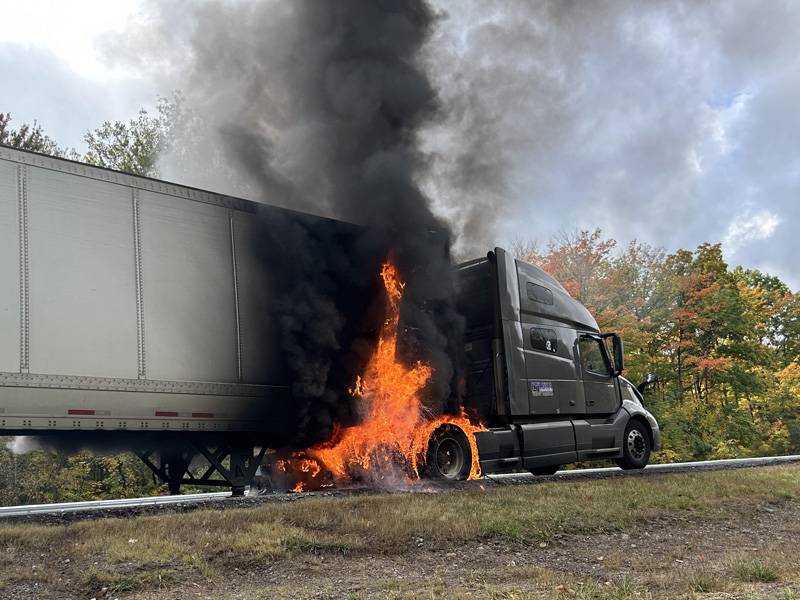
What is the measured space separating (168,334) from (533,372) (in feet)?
20.7

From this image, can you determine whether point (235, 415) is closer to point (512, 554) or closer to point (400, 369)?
point (400, 369)

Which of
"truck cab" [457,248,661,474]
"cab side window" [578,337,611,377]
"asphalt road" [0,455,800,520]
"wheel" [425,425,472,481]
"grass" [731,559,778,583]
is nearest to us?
"grass" [731,559,778,583]

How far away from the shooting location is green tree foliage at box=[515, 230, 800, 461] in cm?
2825

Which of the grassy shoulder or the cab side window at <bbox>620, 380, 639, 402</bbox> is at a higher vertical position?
the cab side window at <bbox>620, 380, 639, 402</bbox>

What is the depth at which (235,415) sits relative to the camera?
914cm

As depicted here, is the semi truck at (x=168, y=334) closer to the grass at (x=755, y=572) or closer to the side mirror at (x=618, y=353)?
the side mirror at (x=618, y=353)

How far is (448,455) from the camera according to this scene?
11.5m

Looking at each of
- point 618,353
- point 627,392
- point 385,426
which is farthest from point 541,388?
point 627,392

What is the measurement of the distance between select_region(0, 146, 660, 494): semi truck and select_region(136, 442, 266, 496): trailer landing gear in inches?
0.8

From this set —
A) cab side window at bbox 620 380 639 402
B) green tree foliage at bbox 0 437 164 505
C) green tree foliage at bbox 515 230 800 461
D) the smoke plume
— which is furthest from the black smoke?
green tree foliage at bbox 515 230 800 461

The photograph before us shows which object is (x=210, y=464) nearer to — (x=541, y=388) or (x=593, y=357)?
(x=541, y=388)

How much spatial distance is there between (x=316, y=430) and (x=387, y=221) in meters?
3.45

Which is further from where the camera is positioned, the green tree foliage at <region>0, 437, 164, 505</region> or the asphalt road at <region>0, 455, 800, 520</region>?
the green tree foliage at <region>0, 437, 164, 505</region>

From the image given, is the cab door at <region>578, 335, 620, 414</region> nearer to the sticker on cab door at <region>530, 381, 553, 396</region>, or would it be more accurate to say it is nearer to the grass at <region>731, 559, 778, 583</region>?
the sticker on cab door at <region>530, 381, 553, 396</region>
